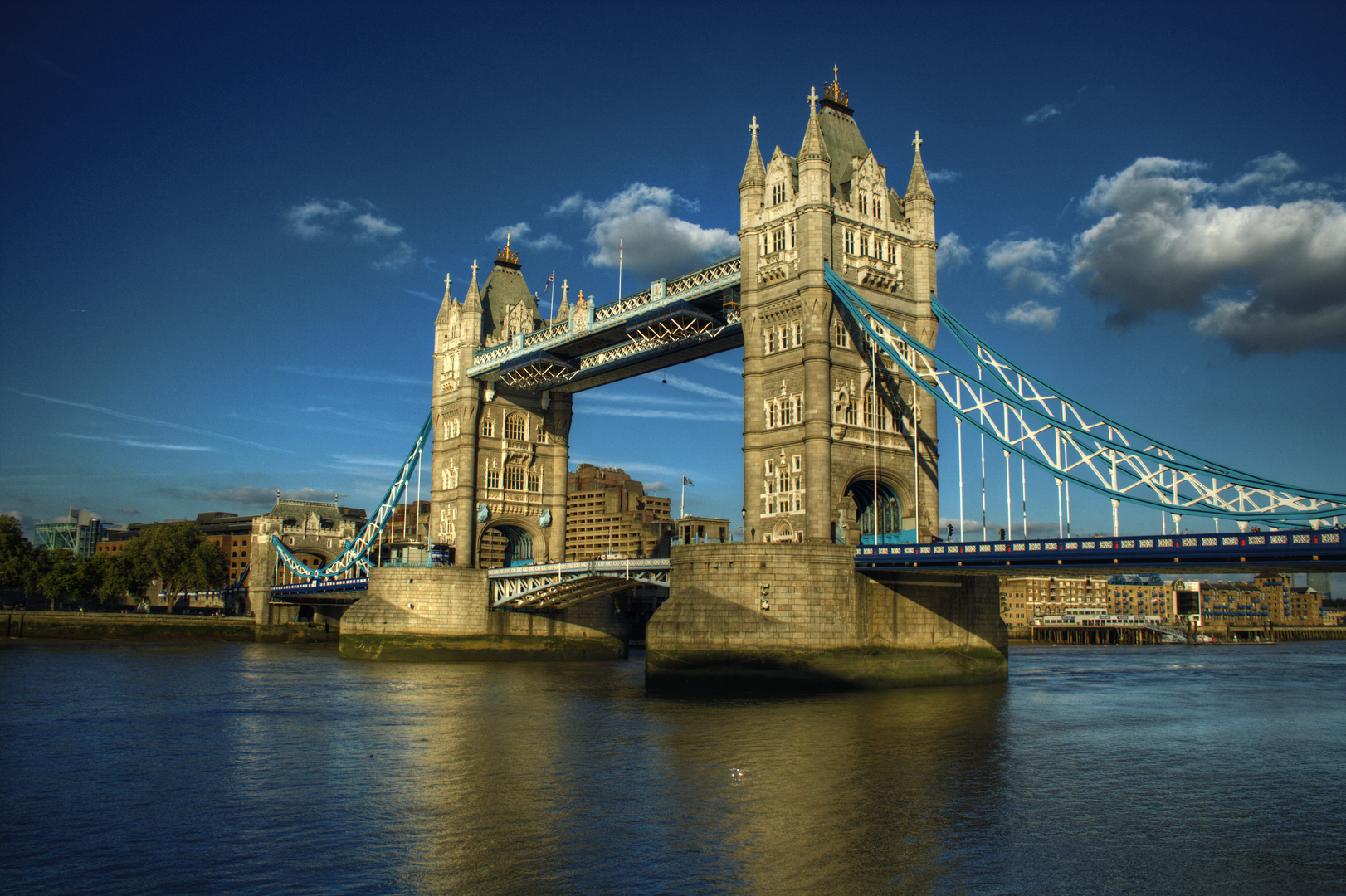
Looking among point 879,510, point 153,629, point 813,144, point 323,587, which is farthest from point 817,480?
point 153,629

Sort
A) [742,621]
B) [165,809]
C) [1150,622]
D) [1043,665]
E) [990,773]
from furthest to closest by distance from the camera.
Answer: [1150,622] → [1043,665] → [742,621] → [990,773] → [165,809]

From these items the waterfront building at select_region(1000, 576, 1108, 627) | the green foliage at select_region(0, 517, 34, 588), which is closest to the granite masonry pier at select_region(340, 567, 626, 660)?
the green foliage at select_region(0, 517, 34, 588)

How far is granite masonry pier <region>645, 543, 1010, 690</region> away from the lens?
4150 centimetres

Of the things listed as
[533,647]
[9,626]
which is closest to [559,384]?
[533,647]

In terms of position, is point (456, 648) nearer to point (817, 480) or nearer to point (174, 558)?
point (817, 480)

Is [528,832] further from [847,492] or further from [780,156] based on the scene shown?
[780,156]

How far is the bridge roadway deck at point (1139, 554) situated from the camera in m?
32.4

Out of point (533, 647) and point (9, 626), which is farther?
point (9, 626)

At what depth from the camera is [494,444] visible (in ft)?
238

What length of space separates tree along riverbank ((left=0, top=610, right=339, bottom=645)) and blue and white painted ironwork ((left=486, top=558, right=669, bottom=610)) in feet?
125

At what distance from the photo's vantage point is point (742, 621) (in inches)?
1667

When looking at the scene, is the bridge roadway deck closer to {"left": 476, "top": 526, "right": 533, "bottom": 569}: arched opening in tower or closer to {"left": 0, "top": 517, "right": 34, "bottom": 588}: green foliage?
{"left": 476, "top": 526, "right": 533, "bottom": 569}: arched opening in tower

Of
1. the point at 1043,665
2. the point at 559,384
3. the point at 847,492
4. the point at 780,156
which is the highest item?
the point at 780,156

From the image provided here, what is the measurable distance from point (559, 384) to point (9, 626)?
4950cm
